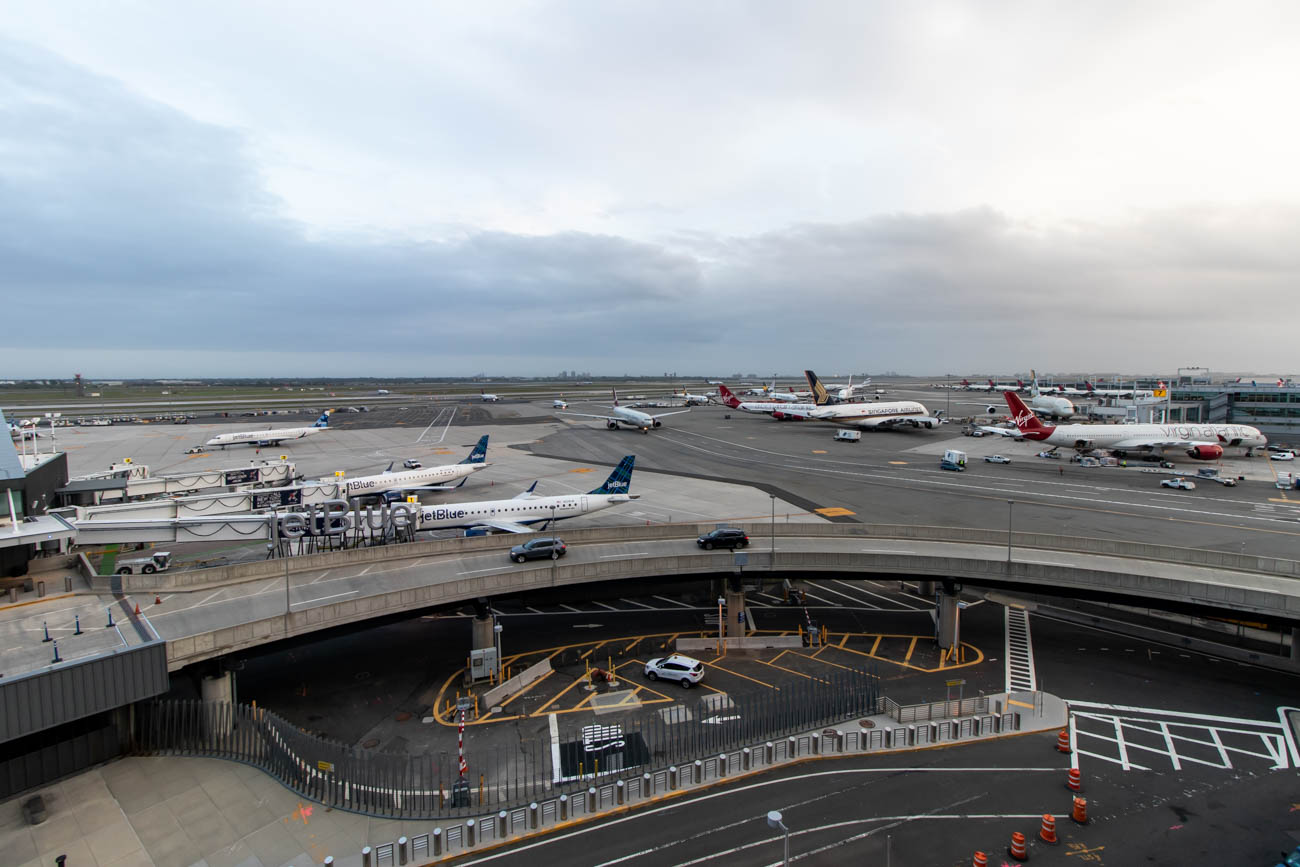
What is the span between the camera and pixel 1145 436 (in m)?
95.1

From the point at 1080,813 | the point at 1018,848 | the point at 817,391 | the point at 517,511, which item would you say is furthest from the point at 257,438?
the point at 1080,813

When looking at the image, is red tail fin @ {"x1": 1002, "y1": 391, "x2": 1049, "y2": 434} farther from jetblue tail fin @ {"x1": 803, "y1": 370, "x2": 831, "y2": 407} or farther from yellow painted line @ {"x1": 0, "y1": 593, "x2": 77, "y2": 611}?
yellow painted line @ {"x1": 0, "y1": 593, "x2": 77, "y2": 611}

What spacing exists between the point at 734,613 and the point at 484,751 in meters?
19.0

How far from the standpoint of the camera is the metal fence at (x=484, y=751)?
2430cm

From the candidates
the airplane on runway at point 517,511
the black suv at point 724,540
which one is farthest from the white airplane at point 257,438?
the black suv at point 724,540

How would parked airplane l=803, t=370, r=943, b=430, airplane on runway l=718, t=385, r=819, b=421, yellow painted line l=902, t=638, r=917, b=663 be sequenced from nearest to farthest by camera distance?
1. yellow painted line l=902, t=638, r=917, b=663
2. parked airplane l=803, t=370, r=943, b=430
3. airplane on runway l=718, t=385, r=819, b=421

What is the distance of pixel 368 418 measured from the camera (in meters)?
179

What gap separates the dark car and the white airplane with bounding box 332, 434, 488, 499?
31441 millimetres

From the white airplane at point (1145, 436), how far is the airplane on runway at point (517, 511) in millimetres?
77571

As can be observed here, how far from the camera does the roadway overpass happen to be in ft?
108

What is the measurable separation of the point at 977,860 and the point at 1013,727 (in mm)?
11703

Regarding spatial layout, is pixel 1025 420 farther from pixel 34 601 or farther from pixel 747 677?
pixel 34 601

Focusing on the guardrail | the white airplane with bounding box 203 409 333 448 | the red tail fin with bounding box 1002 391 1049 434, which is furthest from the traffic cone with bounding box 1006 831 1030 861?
the white airplane with bounding box 203 409 333 448

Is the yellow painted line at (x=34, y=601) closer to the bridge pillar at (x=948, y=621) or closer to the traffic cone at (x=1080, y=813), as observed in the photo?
the traffic cone at (x=1080, y=813)
